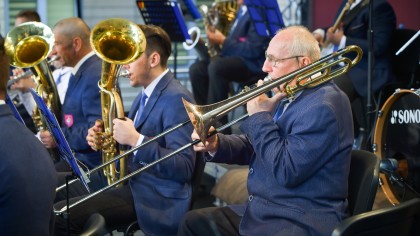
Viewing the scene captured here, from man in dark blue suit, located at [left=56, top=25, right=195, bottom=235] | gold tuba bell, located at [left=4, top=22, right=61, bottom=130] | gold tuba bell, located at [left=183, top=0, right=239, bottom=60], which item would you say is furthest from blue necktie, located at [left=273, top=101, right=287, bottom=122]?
gold tuba bell, located at [left=183, top=0, right=239, bottom=60]

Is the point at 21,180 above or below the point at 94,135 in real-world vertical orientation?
above

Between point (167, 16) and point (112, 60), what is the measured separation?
94.0 inches

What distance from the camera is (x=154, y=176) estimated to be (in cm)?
395

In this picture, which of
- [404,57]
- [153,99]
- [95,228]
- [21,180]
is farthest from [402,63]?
[21,180]

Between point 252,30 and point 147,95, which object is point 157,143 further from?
point 252,30

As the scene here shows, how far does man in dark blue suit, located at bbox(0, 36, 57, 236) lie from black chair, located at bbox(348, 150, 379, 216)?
1.31 meters

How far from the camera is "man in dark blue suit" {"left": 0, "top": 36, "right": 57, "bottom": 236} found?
261cm

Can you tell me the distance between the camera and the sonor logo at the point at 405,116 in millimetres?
4410

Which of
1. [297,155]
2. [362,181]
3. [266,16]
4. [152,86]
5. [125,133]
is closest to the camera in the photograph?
[297,155]

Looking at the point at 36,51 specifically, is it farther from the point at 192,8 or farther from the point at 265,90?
the point at 192,8

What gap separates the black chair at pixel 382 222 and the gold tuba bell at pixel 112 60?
154cm

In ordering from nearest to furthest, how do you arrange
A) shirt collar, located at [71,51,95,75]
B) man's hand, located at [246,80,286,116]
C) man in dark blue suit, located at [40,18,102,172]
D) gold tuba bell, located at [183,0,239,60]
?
1. man's hand, located at [246,80,286,116]
2. man in dark blue suit, located at [40,18,102,172]
3. shirt collar, located at [71,51,95,75]
4. gold tuba bell, located at [183,0,239,60]

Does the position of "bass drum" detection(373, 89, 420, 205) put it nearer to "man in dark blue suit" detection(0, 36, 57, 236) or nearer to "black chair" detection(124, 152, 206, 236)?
"black chair" detection(124, 152, 206, 236)

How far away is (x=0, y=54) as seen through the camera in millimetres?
2766
